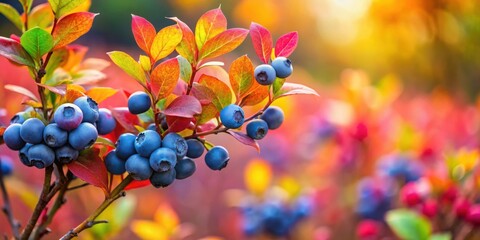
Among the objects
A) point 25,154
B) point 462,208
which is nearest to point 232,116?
point 25,154

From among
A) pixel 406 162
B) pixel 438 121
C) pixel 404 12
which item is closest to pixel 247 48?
pixel 404 12

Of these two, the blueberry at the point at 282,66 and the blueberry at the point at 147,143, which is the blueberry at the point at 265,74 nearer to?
the blueberry at the point at 282,66

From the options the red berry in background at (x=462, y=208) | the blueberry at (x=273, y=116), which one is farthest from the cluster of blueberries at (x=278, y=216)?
the blueberry at (x=273, y=116)

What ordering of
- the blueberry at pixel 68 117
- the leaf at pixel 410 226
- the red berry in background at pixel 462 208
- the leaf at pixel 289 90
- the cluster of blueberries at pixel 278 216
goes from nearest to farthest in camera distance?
the blueberry at pixel 68 117 < the leaf at pixel 289 90 < the leaf at pixel 410 226 < the red berry in background at pixel 462 208 < the cluster of blueberries at pixel 278 216

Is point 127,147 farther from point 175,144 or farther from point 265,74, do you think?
point 265,74

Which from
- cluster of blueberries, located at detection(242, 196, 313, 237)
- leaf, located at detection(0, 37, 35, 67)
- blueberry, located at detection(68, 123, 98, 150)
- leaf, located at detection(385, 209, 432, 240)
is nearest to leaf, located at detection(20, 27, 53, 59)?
leaf, located at detection(0, 37, 35, 67)

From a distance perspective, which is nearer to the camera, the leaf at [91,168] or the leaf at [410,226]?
the leaf at [91,168]
